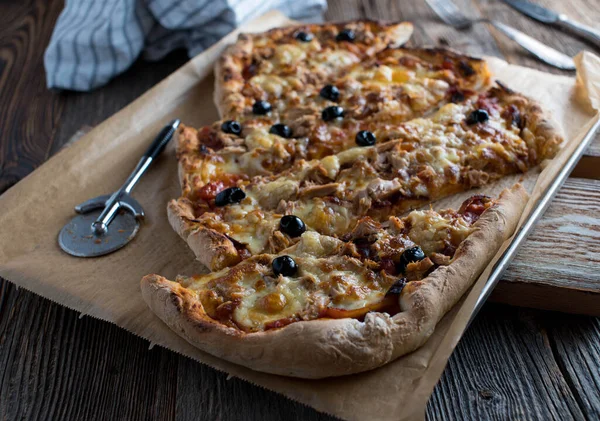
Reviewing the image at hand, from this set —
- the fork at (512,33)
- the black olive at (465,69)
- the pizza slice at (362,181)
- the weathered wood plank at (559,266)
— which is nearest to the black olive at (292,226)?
the pizza slice at (362,181)

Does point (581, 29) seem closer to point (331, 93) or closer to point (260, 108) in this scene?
point (331, 93)

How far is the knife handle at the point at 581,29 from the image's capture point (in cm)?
668

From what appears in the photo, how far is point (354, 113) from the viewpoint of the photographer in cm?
493

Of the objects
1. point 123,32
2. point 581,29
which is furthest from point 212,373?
point 581,29

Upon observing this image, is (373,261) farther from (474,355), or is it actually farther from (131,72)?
(131,72)

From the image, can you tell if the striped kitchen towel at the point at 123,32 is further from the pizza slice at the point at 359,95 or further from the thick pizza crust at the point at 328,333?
the thick pizza crust at the point at 328,333

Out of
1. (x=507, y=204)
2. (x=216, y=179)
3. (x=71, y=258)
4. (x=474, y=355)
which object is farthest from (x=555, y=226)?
(x=71, y=258)

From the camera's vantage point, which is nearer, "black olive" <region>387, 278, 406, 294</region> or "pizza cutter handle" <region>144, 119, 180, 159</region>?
"black olive" <region>387, 278, 406, 294</region>

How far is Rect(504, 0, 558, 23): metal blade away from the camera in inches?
277

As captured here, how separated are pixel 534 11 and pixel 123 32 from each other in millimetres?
4237

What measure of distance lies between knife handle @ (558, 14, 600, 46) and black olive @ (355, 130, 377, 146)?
3.33 metres

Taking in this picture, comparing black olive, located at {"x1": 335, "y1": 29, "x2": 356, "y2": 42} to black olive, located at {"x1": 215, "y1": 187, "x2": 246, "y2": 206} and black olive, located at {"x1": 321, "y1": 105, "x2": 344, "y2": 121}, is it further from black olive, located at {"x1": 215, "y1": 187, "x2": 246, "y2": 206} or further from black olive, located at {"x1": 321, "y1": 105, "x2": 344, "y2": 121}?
black olive, located at {"x1": 215, "y1": 187, "x2": 246, "y2": 206}

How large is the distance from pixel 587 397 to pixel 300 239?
5.47ft

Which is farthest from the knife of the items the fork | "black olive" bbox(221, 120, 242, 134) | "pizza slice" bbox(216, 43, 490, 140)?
"black olive" bbox(221, 120, 242, 134)
